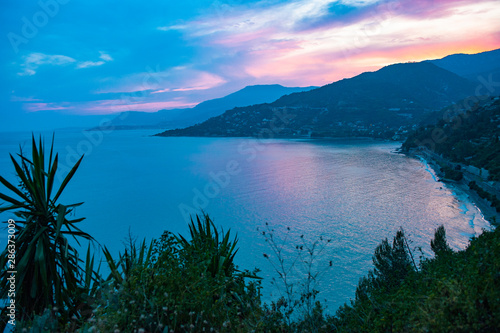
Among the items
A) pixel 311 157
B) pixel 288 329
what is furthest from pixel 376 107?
pixel 288 329

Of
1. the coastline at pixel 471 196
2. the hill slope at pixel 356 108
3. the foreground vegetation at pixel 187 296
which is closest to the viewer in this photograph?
the foreground vegetation at pixel 187 296

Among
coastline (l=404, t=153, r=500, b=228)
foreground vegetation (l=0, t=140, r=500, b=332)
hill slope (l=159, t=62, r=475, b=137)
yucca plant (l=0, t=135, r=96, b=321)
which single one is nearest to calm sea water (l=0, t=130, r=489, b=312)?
coastline (l=404, t=153, r=500, b=228)

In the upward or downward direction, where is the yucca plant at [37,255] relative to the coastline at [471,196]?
upward

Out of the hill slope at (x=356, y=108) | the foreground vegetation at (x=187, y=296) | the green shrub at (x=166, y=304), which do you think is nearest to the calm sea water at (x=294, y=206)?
the foreground vegetation at (x=187, y=296)

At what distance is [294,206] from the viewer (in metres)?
25.3

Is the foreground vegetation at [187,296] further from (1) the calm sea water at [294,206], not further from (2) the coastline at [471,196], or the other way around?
(2) the coastline at [471,196]

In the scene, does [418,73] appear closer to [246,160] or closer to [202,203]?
[246,160]

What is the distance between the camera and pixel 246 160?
51344 mm

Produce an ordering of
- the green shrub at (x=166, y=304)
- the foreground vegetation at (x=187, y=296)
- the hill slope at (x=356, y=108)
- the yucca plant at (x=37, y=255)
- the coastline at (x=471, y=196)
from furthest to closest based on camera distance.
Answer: the hill slope at (x=356, y=108)
the coastline at (x=471, y=196)
the yucca plant at (x=37, y=255)
the green shrub at (x=166, y=304)
the foreground vegetation at (x=187, y=296)

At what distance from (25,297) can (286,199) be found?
24.4 metres

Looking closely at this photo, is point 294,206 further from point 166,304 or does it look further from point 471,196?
point 166,304

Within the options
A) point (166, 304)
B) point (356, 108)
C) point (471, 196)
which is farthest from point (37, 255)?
point (356, 108)

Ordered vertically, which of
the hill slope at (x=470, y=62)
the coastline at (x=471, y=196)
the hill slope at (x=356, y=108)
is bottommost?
the coastline at (x=471, y=196)

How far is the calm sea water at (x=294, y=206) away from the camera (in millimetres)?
16500
